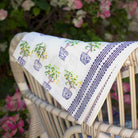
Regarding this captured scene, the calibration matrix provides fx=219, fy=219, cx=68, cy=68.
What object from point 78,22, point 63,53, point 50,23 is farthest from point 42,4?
point 63,53

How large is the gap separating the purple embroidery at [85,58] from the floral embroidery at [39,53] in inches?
7.1

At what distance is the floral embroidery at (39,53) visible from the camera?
770 millimetres

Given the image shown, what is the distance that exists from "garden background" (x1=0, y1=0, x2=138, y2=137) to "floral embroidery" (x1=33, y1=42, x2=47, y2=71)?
0.72 m

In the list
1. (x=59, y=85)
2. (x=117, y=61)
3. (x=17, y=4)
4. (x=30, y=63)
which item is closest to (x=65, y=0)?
(x=17, y=4)

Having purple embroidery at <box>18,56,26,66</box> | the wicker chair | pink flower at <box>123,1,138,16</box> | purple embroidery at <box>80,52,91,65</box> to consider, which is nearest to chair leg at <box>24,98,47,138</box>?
the wicker chair

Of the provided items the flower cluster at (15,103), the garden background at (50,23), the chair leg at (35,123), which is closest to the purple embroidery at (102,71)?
the chair leg at (35,123)

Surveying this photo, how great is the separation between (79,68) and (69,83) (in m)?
0.07

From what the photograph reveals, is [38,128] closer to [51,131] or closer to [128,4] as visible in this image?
[51,131]

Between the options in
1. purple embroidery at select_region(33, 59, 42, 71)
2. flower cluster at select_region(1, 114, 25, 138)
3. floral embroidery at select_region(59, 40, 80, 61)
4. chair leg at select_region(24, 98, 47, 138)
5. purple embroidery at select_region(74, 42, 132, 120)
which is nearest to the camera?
purple embroidery at select_region(74, 42, 132, 120)

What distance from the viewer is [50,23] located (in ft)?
7.03

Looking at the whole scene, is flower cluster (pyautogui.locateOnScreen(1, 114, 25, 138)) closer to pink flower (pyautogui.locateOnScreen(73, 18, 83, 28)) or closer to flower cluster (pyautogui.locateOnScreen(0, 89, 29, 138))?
flower cluster (pyautogui.locateOnScreen(0, 89, 29, 138))

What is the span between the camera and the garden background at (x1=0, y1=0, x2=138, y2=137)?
A: 62.1 inches

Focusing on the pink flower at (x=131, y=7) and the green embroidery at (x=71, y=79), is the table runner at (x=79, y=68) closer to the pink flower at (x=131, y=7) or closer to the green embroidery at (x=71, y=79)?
the green embroidery at (x=71, y=79)

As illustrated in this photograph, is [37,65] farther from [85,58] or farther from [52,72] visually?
[85,58]
